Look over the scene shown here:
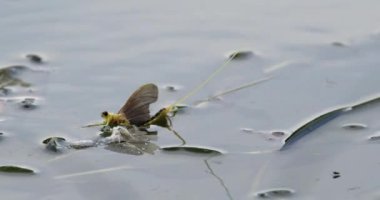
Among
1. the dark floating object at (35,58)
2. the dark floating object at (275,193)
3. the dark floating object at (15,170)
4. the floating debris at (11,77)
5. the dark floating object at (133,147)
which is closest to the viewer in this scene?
the dark floating object at (275,193)

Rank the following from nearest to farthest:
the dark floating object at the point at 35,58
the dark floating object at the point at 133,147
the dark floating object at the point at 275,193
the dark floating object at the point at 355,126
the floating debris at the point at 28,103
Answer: the dark floating object at the point at 275,193 → the dark floating object at the point at 133,147 → the dark floating object at the point at 355,126 → the floating debris at the point at 28,103 → the dark floating object at the point at 35,58

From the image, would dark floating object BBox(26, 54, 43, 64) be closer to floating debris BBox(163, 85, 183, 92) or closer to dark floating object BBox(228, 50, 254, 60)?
floating debris BBox(163, 85, 183, 92)

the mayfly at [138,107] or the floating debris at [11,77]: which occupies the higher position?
the floating debris at [11,77]

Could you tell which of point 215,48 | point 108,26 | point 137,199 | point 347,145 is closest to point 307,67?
point 215,48

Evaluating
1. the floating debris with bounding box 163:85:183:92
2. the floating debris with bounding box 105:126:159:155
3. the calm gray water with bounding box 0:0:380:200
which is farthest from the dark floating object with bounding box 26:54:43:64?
the floating debris with bounding box 105:126:159:155

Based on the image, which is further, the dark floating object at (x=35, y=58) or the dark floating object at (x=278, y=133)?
the dark floating object at (x=35, y=58)

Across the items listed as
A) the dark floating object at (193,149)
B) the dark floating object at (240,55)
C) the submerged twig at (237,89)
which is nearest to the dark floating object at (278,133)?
the dark floating object at (193,149)

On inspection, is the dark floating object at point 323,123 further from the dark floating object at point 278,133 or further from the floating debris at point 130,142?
the floating debris at point 130,142

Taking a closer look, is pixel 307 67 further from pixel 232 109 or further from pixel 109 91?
pixel 109 91
